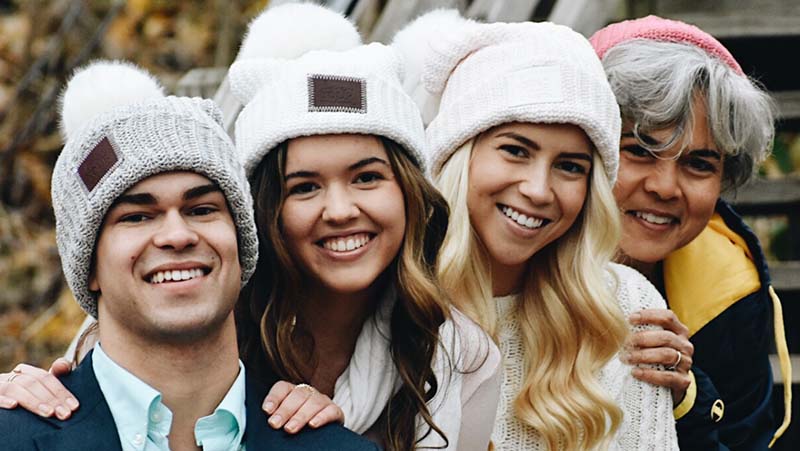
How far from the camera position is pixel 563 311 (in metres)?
3.30

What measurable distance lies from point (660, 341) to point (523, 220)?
506 mm

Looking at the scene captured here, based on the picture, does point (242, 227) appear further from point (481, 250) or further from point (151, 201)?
point (481, 250)

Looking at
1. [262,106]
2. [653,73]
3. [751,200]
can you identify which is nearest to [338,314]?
[262,106]

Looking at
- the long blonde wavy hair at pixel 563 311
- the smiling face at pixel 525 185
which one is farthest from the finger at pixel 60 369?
the smiling face at pixel 525 185

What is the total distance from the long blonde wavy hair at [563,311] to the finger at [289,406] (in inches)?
29.4

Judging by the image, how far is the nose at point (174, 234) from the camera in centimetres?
226

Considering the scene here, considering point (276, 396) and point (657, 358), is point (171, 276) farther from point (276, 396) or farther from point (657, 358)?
point (657, 358)

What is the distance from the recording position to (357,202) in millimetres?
2768

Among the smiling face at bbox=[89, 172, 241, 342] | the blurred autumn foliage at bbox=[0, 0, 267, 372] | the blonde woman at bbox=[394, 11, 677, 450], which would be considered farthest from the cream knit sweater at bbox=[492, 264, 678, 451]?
the blurred autumn foliage at bbox=[0, 0, 267, 372]

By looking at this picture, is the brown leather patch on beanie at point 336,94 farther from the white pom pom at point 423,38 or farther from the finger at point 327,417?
the finger at point 327,417

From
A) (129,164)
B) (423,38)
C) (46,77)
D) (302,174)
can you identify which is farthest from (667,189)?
(46,77)

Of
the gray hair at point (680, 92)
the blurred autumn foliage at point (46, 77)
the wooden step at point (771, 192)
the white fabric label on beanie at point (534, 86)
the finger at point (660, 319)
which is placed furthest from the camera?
the blurred autumn foliage at point (46, 77)

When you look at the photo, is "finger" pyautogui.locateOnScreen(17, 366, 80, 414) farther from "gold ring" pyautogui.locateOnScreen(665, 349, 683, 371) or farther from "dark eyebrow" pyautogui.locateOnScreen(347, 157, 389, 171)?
"gold ring" pyautogui.locateOnScreen(665, 349, 683, 371)

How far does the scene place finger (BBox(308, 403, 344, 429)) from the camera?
8.14ft
